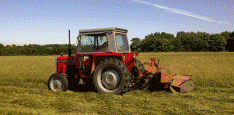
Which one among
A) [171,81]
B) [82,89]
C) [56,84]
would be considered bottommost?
[82,89]

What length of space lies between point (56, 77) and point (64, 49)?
54636 millimetres

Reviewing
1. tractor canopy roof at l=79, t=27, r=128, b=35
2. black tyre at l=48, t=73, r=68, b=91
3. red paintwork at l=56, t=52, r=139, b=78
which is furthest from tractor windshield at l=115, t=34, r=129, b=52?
black tyre at l=48, t=73, r=68, b=91

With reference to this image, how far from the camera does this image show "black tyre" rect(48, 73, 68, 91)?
6.86 metres

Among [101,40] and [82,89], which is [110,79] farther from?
[82,89]

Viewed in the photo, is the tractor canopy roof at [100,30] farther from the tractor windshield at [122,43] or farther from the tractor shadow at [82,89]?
the tractor shadow at [82,89]

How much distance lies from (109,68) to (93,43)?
3.33 feet

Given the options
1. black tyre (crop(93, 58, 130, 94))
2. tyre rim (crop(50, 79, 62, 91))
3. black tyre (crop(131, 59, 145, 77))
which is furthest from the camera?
tyre rim (crop(50, 79, 62, 91))

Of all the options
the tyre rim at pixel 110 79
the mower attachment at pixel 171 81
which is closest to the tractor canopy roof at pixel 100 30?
the tyre rim at pixel 110 79

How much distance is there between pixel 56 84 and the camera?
7020 mm

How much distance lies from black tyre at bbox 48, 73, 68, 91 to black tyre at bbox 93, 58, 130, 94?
1.27 m

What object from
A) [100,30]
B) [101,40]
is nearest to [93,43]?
[101,40]

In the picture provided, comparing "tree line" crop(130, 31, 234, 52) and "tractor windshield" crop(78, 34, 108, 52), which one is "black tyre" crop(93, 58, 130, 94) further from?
"tree line" crop(130, 31, 234, 52)

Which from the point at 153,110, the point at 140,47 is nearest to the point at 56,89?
the point at 153,110

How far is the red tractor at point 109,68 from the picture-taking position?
604 centimetres
